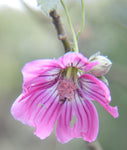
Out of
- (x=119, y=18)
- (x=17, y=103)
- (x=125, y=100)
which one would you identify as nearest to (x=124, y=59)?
(x=125, y=100)

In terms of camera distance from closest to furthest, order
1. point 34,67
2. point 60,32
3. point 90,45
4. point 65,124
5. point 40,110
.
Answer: point 34,67
point 60,32
point 40,110
point 65,124
point 90,45

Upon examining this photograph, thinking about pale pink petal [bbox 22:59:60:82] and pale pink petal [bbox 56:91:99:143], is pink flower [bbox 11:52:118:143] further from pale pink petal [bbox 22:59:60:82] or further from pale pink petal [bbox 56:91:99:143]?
pale pink petal [bbox 22:59:60:82]

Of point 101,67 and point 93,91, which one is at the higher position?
point 101,67

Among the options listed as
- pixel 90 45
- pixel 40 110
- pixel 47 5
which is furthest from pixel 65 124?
pixel 90 45

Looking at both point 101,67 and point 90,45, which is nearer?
point 101,67

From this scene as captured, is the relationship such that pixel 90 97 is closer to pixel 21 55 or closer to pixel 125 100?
pixel 125 100

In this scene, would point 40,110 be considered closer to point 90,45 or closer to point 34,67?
point 34,67

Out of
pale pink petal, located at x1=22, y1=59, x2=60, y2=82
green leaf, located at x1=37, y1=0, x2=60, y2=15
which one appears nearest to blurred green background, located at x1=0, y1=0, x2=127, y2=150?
green leaf, located at x1=37, y1=0, x2=60, y2=15
